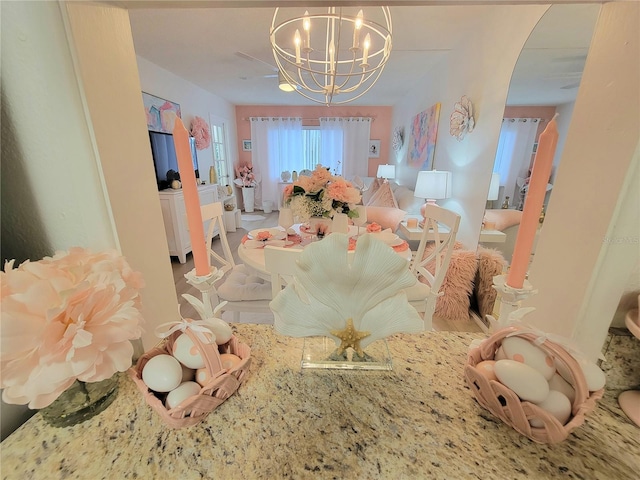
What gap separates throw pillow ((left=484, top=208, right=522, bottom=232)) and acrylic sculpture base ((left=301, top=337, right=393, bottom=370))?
1587 mm

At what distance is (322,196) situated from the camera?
150cm

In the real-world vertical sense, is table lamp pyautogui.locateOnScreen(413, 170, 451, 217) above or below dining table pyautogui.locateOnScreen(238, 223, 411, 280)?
above

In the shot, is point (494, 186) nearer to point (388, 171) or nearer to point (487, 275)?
point (487, 275)

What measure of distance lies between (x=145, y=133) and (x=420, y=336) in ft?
2.38

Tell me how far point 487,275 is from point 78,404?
81.4 inches

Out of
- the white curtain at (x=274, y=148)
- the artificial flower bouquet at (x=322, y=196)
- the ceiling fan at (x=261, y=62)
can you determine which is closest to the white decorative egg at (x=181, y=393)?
the artificial flower bouquet at (x=322, y=196)

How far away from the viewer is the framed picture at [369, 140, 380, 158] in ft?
19.0

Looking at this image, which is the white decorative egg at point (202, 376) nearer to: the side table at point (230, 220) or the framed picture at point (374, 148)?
the side table at point (230, 220)

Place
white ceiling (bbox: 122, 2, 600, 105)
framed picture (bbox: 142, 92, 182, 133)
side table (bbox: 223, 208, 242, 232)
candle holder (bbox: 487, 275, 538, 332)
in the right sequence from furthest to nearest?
side table (bbox: 223, 208, 242, 232) < framed picture (bbox: 142, 92, 182, 133) < white ceiling (bbox: 122, 2, 600, 105) < candle holder (bbox: 487, 275, 538, 332)

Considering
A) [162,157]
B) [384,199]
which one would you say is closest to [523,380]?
[384,199]

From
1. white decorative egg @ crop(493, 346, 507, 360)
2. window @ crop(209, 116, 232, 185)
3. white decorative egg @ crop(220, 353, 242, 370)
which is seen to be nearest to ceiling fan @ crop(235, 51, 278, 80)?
window @ crop(209, 116, 232, 185)

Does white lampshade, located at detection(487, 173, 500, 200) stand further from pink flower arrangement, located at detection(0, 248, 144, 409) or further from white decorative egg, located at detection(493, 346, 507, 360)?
pink flower arrangement, located at detection(0, 248, 144, 409)

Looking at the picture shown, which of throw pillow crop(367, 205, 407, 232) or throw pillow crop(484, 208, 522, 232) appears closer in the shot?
throw pillow crop(484, 208, 522, 232)

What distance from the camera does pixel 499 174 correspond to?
68.9 inches
